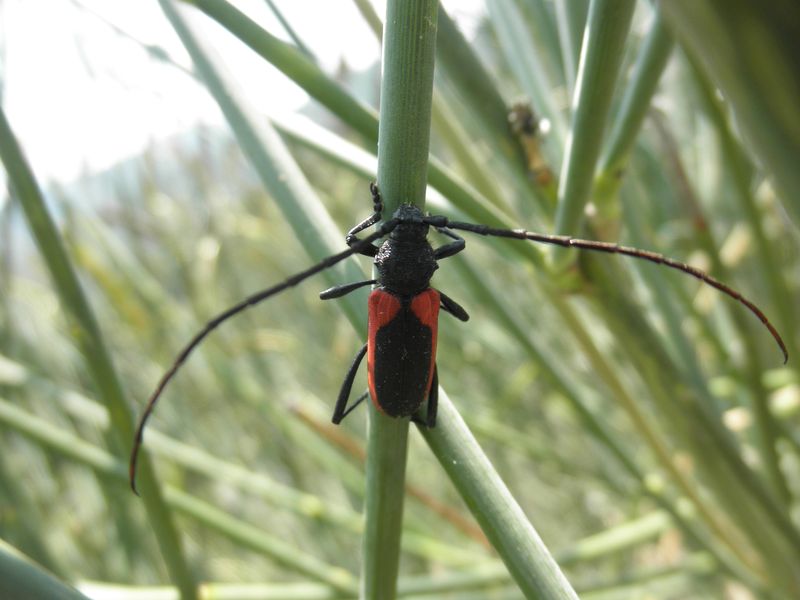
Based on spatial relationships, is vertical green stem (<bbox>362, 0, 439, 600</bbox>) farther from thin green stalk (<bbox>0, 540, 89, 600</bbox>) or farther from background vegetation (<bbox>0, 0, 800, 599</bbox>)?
thin green stalk (<bbox>0, 540, 89, 600</bbox>)

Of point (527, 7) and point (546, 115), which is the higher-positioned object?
point (527, 7)

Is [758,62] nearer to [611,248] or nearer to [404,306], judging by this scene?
[611,248]

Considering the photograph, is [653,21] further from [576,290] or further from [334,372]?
[334,372]

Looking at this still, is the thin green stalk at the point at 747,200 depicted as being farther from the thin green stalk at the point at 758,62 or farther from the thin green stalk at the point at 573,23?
the thin green stalk at the point at 758,62

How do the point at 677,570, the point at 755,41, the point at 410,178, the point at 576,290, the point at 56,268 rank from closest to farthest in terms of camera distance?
the point at 755,41 < the point at 410,178 < the point at 56,268 < the point at 576,290 < the point at 677,570

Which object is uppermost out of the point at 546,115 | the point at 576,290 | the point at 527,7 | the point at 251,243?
the point at 251,243

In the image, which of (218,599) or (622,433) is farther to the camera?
(622,433)

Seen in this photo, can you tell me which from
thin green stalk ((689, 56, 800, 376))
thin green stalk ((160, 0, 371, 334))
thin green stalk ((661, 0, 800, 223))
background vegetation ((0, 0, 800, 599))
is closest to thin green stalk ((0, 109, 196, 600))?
background vegetation ((0, 0, 800, 599))

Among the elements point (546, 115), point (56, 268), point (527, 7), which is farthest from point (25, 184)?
point (527, 7)
